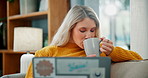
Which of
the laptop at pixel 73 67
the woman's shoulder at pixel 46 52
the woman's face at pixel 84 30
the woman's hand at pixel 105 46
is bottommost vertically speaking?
the laptop at pixel 73 67

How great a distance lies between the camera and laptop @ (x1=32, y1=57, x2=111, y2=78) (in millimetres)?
697

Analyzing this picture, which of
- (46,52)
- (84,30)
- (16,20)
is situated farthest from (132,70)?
(16,20)

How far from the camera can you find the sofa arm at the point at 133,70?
0.96m

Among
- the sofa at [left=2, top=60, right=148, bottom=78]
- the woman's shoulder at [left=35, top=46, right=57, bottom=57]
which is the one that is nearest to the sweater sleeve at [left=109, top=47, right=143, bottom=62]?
the sofa at [left=2, top=60, right=148, bottom=78]

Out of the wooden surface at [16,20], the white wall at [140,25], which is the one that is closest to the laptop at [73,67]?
the white wall at [140,25]

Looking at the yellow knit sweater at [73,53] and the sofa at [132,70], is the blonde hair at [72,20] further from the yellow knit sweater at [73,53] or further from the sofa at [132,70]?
the sofa at [132,70]

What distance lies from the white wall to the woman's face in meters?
0.45

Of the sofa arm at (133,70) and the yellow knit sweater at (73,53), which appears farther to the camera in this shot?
the yellow knit sweater at (73,53)

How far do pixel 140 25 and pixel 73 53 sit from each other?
56 centimetres

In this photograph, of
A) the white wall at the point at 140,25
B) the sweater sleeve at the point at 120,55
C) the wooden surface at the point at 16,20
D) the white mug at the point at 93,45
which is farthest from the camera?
the wooden surface at the point at 16,20

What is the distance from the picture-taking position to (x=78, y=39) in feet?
3.81

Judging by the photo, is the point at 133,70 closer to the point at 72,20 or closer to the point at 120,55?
the point at 120,55

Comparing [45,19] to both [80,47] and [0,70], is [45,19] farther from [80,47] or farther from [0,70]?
[80,47]

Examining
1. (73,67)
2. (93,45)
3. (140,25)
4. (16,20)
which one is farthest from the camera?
(16,20)
